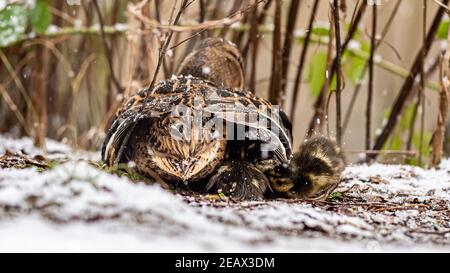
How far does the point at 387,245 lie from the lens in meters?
1.78

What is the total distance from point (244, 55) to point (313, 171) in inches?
69.6

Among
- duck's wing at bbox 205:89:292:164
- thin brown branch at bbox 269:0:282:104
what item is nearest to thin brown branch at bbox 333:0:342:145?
duck's wing at bbox 205:89:292:164

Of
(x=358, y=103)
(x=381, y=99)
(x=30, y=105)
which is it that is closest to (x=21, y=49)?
(x=30, y=105)

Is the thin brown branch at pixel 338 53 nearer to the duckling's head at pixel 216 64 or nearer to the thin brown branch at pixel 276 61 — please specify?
the thin brown branch at pixel 276 61

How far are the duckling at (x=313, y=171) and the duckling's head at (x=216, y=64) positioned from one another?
1.03 metres

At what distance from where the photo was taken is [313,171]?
9.03ft

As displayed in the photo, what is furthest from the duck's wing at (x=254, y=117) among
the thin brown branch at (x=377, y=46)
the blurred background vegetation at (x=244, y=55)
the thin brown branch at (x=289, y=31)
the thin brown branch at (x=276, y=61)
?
the thin brown branch at (x=377, y=46)

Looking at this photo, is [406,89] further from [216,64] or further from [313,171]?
[313,171]

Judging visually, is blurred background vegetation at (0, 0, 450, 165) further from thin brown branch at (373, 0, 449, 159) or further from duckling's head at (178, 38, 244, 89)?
duckling's head at (178, 38, 244, 89)

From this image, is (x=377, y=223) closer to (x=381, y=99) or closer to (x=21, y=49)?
(x=21, y=49)

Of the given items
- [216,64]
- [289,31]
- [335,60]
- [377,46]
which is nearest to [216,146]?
[216,64]

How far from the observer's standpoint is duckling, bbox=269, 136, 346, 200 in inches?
108

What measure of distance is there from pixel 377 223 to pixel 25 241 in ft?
3.53
